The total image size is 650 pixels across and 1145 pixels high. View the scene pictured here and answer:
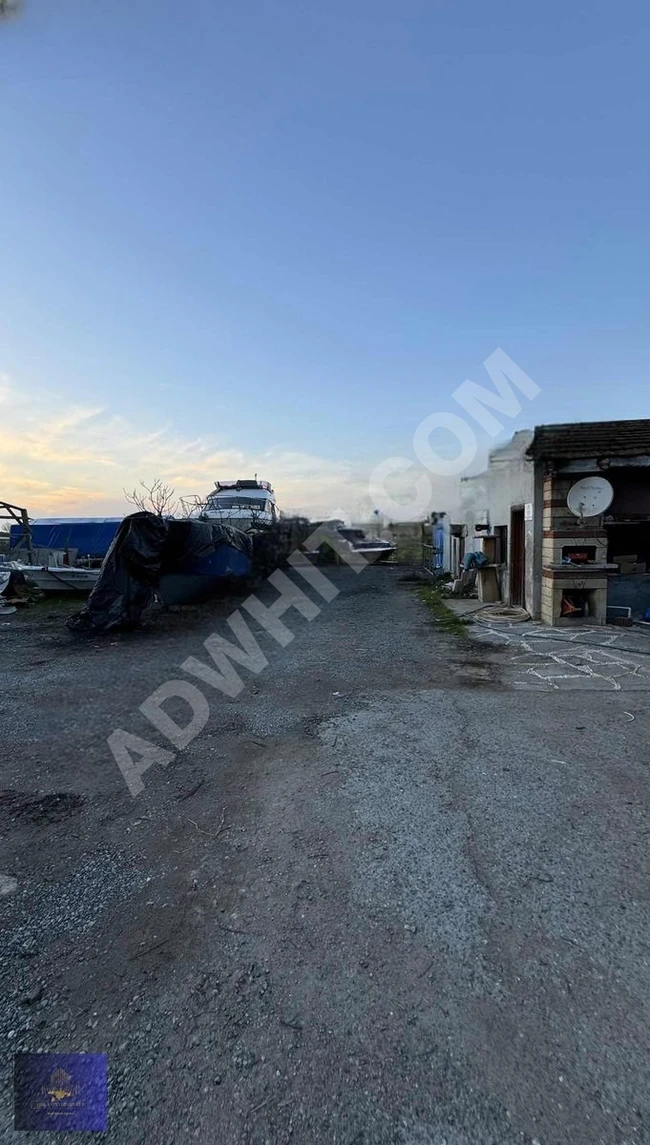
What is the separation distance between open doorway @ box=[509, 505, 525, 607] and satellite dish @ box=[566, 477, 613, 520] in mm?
1926

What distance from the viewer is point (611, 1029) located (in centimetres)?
181

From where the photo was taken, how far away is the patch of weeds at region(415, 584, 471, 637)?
29.8 ft

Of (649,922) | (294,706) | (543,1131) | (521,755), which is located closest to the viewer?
(543,1131)

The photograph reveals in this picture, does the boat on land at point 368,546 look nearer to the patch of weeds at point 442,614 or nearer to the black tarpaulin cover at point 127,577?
the patch of weeds at point 442,614

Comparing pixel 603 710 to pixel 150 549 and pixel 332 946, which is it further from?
pixel 150 549

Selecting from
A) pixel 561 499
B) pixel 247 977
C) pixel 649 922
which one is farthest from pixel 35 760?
pixel 561 499

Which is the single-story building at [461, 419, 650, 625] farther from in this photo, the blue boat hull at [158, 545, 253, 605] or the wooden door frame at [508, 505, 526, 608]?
the blue boat hull at [158, 545, 253, 605]

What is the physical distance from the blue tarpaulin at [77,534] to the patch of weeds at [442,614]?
9786mm

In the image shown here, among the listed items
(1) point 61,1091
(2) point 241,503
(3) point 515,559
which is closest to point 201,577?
(2) point 241,503

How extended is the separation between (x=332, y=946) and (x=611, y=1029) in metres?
1.05

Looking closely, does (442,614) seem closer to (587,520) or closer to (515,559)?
(515,559)

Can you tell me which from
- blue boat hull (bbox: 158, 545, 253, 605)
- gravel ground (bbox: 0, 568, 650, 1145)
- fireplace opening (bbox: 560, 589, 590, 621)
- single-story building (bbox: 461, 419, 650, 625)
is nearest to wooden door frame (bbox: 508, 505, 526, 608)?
single-story building (bbox: 461, 419, 650, 625)

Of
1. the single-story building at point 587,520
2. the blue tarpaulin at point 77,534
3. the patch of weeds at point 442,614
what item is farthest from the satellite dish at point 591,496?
the blue tarpaulin at point 77,534

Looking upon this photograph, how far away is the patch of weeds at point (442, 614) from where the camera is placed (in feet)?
29.8
